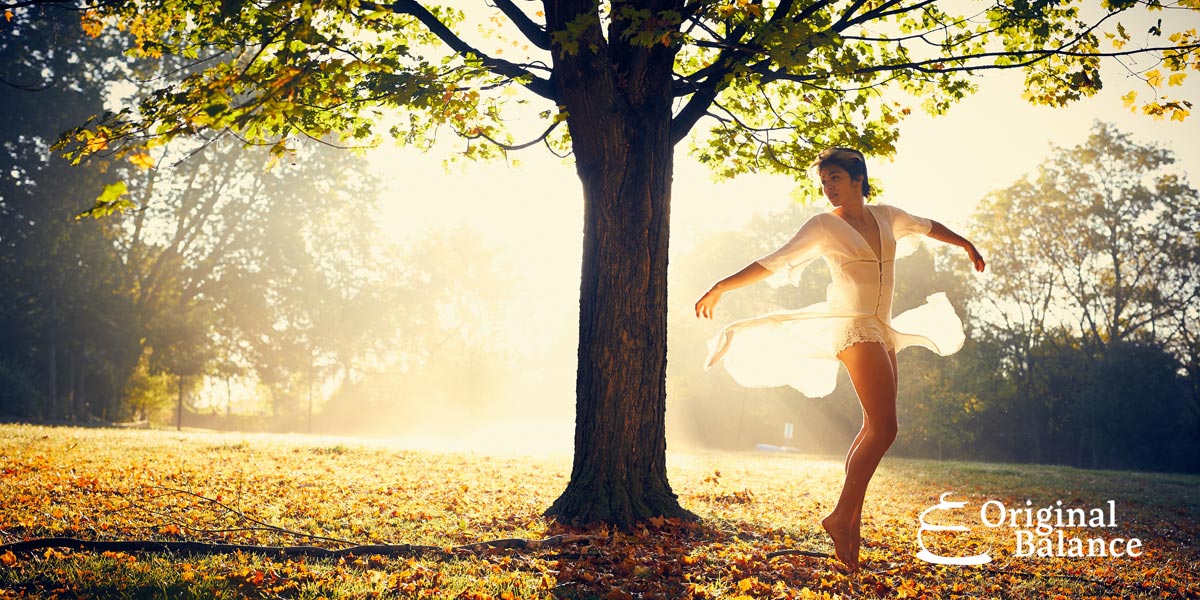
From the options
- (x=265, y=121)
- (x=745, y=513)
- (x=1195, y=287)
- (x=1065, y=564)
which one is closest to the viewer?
(x=265, y=121)

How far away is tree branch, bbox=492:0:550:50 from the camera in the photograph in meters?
8.38

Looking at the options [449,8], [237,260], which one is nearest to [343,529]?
[449,8]

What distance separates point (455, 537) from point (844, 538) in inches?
122

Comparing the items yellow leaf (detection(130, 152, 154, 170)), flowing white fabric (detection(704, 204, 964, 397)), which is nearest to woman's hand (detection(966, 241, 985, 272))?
flowing white fabric (detection(704, 204, 964, 397))

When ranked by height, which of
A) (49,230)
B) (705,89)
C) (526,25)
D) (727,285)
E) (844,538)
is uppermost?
(49,230)

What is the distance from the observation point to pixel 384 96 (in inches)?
301

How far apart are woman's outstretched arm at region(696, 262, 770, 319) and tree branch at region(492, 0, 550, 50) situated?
430 cm

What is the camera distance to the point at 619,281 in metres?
7.37

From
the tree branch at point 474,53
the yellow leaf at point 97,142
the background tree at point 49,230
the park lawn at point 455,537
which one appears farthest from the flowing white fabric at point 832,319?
the background tree at point 49,230

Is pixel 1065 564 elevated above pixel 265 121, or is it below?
below

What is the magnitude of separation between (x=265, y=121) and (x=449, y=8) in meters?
5.49

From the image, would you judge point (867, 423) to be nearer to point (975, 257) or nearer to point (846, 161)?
point (975, 257)

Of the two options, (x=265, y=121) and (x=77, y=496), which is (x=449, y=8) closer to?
(x=265, y=121)

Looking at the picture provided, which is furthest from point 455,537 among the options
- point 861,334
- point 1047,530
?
point 1047,530
